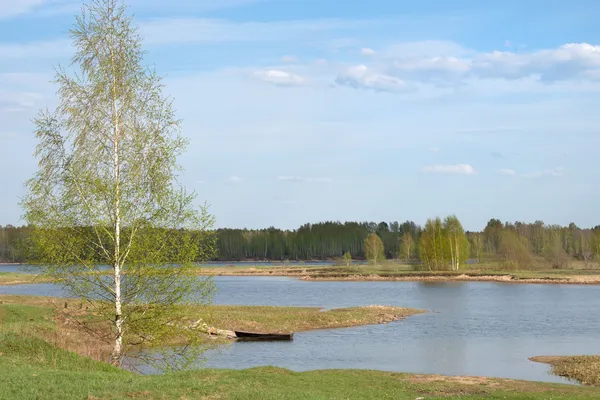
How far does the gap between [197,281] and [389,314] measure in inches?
1501

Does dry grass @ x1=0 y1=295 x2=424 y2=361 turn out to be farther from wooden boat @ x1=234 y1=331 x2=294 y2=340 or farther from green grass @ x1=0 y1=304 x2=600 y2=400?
green grass @ x1=0 y1=304 x2=600 y2=400

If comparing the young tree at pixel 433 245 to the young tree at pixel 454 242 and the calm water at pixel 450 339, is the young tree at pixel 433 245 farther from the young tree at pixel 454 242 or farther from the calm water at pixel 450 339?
the calm water at pixel 450 339

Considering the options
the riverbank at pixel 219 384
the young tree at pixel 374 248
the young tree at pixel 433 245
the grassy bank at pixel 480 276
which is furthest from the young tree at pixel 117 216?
the young tree at pixel 374 248

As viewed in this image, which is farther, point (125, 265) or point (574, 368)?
point (574, 368)

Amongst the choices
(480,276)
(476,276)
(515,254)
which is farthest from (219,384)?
(515,254)

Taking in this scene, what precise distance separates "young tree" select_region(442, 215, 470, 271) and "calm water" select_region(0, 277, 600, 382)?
53.3 meters

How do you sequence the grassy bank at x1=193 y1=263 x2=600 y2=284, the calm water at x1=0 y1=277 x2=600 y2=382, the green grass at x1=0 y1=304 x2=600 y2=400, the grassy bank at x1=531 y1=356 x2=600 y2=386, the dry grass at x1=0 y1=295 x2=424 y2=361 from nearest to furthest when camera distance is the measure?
the green grass at x1=0 y1=304 x2=600 y2=400 < the grassy bank at x1=531 y1=356 x2=600 y2=386 < the calm water at x1=0 y1=277 x2=600 y2=382 < the dry grass at x1=0 y1=295 x2=424 y2=361 < the grassy bank at x1=193 y1=263 x2=600 y2=284

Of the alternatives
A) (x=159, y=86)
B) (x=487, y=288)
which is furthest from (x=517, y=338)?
(x=487, y=288)

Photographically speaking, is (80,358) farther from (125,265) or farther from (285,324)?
(285,324)

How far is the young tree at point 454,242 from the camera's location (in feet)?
464

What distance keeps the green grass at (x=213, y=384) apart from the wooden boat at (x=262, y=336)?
1690 centimetres

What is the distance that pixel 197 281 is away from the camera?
28656mm

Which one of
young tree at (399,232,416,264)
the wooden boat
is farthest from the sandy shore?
the wooden boat

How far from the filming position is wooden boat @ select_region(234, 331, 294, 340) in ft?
159
